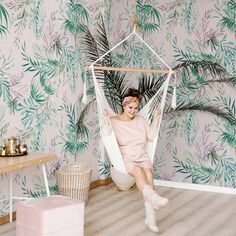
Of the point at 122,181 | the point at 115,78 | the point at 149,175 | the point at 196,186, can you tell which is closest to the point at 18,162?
the point at 149,175

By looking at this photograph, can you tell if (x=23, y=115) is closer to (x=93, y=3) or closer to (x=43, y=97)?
(x=43, y=97)

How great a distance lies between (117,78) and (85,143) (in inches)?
35.6

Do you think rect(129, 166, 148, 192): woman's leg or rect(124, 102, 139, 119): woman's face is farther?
rect(124, 102, 139, 119): woman's face

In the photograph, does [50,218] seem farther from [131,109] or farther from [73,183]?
[131,109]

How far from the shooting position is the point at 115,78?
5.29m

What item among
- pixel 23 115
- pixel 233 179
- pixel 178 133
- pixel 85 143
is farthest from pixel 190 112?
pixel 23 115

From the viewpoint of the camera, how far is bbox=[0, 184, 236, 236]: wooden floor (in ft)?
11.6

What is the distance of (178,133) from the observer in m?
5.11

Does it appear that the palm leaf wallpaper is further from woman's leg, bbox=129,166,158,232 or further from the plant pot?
woman's leg, bbox=129,166,158,232

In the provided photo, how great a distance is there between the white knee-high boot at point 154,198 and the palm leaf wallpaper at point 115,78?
3.62 feet

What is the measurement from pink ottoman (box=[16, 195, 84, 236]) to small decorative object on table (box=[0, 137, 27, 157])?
546 mm

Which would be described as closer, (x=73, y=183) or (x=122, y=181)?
(x=73, y=183)

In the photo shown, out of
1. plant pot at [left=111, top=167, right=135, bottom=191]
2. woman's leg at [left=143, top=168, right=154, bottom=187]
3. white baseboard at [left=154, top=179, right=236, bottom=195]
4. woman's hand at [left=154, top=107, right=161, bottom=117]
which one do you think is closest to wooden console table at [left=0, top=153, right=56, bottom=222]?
woman's leg at [left=143, top=168, right=154, bottom=187]

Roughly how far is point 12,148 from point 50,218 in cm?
86
